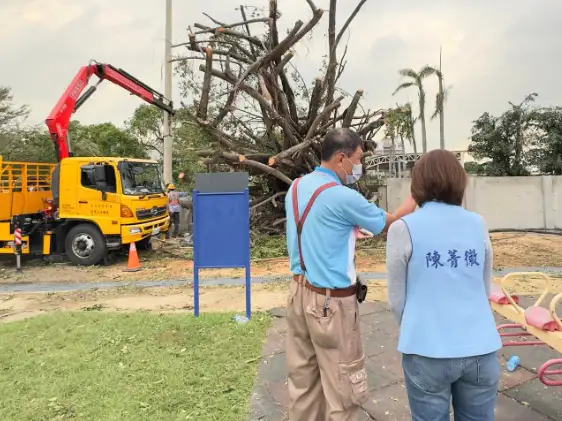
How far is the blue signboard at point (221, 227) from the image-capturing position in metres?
4.76

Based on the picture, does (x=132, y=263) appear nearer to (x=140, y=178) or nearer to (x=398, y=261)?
(x=140, y=178)

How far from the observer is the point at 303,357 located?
92.5 inches

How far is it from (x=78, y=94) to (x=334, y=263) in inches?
404

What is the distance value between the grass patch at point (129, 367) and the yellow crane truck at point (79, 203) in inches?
168

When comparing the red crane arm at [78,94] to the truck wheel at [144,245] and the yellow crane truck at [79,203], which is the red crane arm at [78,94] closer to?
the yellow crane truck at [79,203]

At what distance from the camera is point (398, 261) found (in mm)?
1728

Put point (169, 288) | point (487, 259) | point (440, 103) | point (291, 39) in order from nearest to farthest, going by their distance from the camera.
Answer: point (487, 259) → point (169, 288) → point (291, 39) → point (440, 103)

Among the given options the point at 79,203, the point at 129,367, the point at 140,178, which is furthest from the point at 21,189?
the point at 129,367

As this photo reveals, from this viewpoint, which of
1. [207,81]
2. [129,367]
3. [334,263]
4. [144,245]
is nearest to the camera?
[334,263]

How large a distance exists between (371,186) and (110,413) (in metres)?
12.4

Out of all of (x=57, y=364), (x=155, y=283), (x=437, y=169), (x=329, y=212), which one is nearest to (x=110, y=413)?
(x=57, y=364)

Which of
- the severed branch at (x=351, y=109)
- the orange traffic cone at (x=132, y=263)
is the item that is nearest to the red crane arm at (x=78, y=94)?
the orange traffic cone at (x=132, y=263)

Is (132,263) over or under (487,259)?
under

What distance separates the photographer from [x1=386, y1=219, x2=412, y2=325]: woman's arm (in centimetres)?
170
